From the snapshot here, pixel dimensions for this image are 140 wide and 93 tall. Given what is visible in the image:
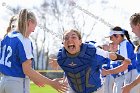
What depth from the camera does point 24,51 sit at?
577 centimetres

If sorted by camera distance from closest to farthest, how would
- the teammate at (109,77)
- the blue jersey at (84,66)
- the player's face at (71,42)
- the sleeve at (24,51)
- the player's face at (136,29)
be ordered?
the sleeve at (24,51), the player's face at (71,42), the blue jersey at (84,66), the player's face at (136,29), the teammate at (109,77)

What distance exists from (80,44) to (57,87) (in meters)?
0.82

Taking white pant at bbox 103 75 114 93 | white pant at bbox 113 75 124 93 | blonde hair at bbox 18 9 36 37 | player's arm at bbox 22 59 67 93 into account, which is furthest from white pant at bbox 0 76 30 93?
white pant at bbox 103 75 114 93

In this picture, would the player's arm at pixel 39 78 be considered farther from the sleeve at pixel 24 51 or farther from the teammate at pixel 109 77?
the teammate at pixel 109 77

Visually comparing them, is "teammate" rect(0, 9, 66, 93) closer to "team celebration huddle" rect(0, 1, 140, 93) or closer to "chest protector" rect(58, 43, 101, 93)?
"team celebration huddle" rect(0, 1, 140, 93)

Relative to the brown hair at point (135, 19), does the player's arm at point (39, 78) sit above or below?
below

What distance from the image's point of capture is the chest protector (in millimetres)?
5996

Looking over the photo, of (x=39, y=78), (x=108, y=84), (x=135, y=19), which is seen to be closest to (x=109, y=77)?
(x=108, y=84)

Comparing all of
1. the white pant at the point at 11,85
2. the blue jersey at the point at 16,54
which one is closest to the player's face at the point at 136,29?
the blue jersey at the point at 16,54

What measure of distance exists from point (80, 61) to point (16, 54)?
3.13ft

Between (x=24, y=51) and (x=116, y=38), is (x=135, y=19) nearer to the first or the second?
(x=116, y=38)

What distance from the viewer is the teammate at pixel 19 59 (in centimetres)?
575

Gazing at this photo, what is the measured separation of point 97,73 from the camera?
20.2 feet

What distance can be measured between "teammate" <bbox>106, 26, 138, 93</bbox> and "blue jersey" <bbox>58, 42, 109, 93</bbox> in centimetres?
159
